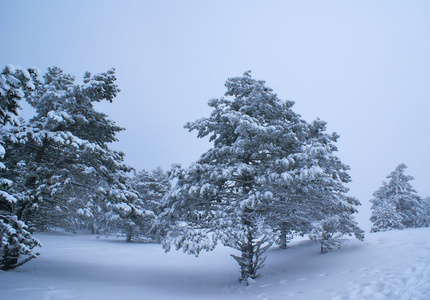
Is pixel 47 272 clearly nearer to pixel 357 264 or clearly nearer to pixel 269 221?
pixel 269 221

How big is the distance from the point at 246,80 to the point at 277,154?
12.5 feet

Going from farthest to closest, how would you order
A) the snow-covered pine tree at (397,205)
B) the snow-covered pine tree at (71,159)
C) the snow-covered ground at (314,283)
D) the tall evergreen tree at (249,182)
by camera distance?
the snow-covered pine tree at (397,205), the snow-covered pine tree at (71,159), the tall evergreen tree at (249,182), the snow-covered ground at (314,283)

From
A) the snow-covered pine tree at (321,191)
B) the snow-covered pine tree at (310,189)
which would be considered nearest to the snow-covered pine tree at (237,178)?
the snow-covered pine tree at (310,189)

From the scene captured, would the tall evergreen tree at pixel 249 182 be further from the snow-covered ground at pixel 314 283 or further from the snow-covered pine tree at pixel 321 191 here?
the snow-covered ground at pixel 314 283

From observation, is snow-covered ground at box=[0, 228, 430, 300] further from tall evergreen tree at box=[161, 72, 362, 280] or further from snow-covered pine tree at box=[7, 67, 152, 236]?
snow-covered pine tree at box=[7, 67, 152, 236]

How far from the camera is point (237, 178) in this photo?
9.93 metres

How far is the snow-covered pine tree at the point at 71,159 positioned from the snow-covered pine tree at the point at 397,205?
21637 millimetres

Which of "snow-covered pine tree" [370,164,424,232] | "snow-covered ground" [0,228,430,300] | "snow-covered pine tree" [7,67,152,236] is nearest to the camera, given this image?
"snow-covered ground" [0,228,430,300]

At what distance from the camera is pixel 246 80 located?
10906mm

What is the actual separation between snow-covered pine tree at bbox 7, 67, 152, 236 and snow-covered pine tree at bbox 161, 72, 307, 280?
7.82 ft

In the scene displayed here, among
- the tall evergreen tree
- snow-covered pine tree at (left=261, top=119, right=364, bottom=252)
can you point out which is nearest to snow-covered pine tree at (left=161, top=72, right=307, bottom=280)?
the tall evergreen tree

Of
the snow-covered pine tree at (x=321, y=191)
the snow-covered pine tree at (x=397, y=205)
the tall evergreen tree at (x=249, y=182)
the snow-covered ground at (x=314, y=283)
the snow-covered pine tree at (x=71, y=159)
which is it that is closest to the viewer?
the snow-covered ground at (x=314, y=283)

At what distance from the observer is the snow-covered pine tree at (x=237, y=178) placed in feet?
26.3

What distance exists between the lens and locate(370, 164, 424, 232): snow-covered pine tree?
20906mm
